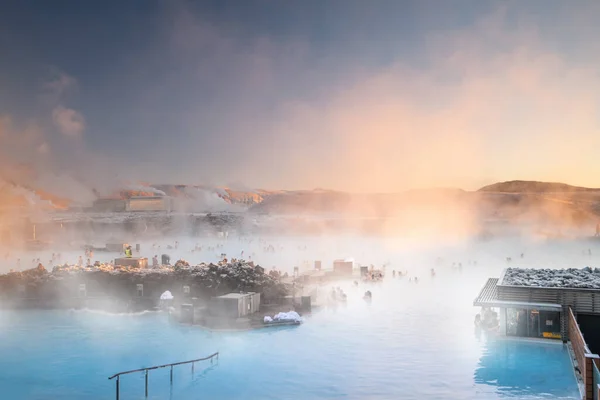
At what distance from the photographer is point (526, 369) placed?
88.4 feet

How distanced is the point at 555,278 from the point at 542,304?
5329 millimetres

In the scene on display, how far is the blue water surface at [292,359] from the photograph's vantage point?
973 inches

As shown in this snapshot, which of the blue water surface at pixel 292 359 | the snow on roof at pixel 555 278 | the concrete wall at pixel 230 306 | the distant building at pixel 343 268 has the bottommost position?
the blue water surface at pixel 292 359

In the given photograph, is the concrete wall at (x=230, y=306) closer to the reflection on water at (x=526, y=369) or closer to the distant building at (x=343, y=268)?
the reflection on water at (x=526, y=369)

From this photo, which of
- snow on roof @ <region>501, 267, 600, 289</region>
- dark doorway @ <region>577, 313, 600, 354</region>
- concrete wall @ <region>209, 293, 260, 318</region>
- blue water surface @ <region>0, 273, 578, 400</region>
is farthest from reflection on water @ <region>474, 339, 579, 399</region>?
concrete wall @ <region>209, 293, 260, 318</region>

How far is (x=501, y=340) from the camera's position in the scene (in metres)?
31.1

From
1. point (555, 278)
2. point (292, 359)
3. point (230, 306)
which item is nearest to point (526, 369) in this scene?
point (555, 278)

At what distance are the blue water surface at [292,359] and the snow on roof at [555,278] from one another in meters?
3.61

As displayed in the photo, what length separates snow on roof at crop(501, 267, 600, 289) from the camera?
3025 centimetres

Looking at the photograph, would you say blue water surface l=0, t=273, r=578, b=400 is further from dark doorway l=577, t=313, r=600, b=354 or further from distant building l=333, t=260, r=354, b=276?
distant building l=333, t=260, r=354, b=276

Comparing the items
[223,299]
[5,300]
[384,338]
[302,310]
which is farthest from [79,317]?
[384,338]

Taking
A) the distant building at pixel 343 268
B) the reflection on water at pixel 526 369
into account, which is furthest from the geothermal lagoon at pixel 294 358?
the distant building at pixel 343 268

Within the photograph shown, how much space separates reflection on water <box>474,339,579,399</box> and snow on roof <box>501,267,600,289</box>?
356 centimetres

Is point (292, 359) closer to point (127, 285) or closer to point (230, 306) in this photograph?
point (230, 306)
